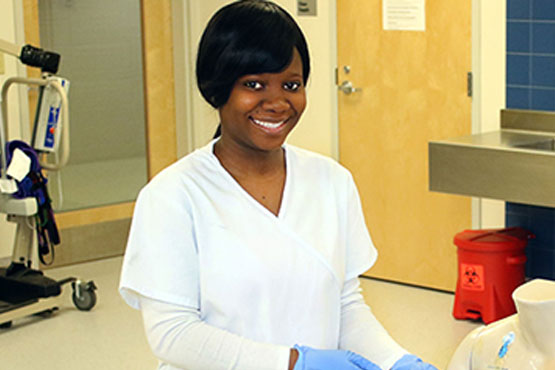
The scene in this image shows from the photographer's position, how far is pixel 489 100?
425cm

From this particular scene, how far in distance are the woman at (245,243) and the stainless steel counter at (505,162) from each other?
199cm

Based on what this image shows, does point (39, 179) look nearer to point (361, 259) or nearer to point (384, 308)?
point (384, 308)

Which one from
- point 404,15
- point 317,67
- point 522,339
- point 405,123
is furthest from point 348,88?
point 522,339

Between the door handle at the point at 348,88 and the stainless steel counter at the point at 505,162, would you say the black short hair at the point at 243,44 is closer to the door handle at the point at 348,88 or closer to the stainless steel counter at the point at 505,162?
the stainless steel counter at the point at 505,162

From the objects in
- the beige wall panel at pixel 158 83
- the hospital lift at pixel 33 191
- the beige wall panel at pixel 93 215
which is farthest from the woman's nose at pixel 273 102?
the beige wall panel at pixel 158 83

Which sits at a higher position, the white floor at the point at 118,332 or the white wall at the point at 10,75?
the white wall at the point at 10,75

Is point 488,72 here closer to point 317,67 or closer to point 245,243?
point 317,67

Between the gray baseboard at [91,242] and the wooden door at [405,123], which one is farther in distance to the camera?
the gray baseboard at [91,242]

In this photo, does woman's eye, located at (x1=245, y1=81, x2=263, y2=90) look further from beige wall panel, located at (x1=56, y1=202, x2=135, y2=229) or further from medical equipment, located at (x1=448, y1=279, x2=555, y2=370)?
beige wall panel, located at (x1=56, y1=202, x2=135, y2=229)

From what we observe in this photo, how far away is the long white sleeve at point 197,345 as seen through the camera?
4.70 ft

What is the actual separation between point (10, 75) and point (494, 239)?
2726 mm

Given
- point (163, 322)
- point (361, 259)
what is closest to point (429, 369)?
point (361, 259)

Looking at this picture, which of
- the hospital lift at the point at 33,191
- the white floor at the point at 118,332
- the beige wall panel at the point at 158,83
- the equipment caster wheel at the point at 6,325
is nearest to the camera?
the white floor at the point at 118,332

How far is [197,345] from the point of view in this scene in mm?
1450
